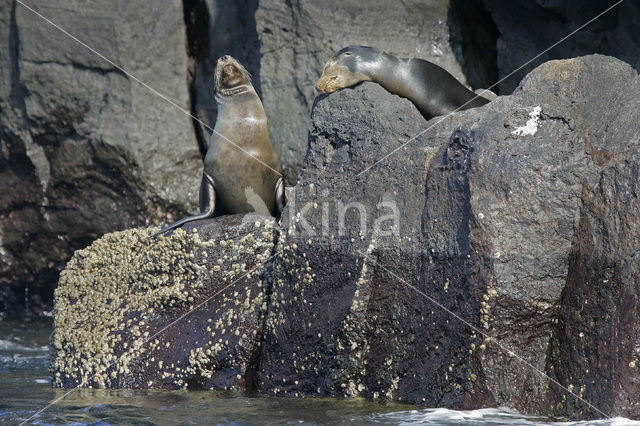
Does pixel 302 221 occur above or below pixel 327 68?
below

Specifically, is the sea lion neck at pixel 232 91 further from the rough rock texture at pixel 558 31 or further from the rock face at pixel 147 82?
the rough rock texture at pixel 558 31

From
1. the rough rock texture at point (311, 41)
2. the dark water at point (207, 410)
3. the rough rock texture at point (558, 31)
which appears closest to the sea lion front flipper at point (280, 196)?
the dark water at point (207, 410)

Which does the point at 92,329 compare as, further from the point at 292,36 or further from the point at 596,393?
the point at 292,36

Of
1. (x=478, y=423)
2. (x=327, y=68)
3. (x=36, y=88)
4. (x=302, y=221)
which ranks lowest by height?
(x=478, y=423)

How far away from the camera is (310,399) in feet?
12.7

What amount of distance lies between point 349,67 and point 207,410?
8.53ft

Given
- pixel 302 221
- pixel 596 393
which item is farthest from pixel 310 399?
pixel 596 393

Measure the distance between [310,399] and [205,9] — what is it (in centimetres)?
589

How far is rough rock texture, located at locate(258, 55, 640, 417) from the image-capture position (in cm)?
338

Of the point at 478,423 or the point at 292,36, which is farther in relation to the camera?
the point at 292,36

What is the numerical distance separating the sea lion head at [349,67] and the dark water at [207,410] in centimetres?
204

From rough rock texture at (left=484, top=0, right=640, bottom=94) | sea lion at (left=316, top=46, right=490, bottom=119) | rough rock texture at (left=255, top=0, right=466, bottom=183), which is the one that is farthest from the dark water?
rough rock texture at (left=484, top=0, right=640, bottom=94)

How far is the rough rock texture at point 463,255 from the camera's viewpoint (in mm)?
3381

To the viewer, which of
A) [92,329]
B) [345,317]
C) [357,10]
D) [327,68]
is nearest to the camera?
[345,317]
